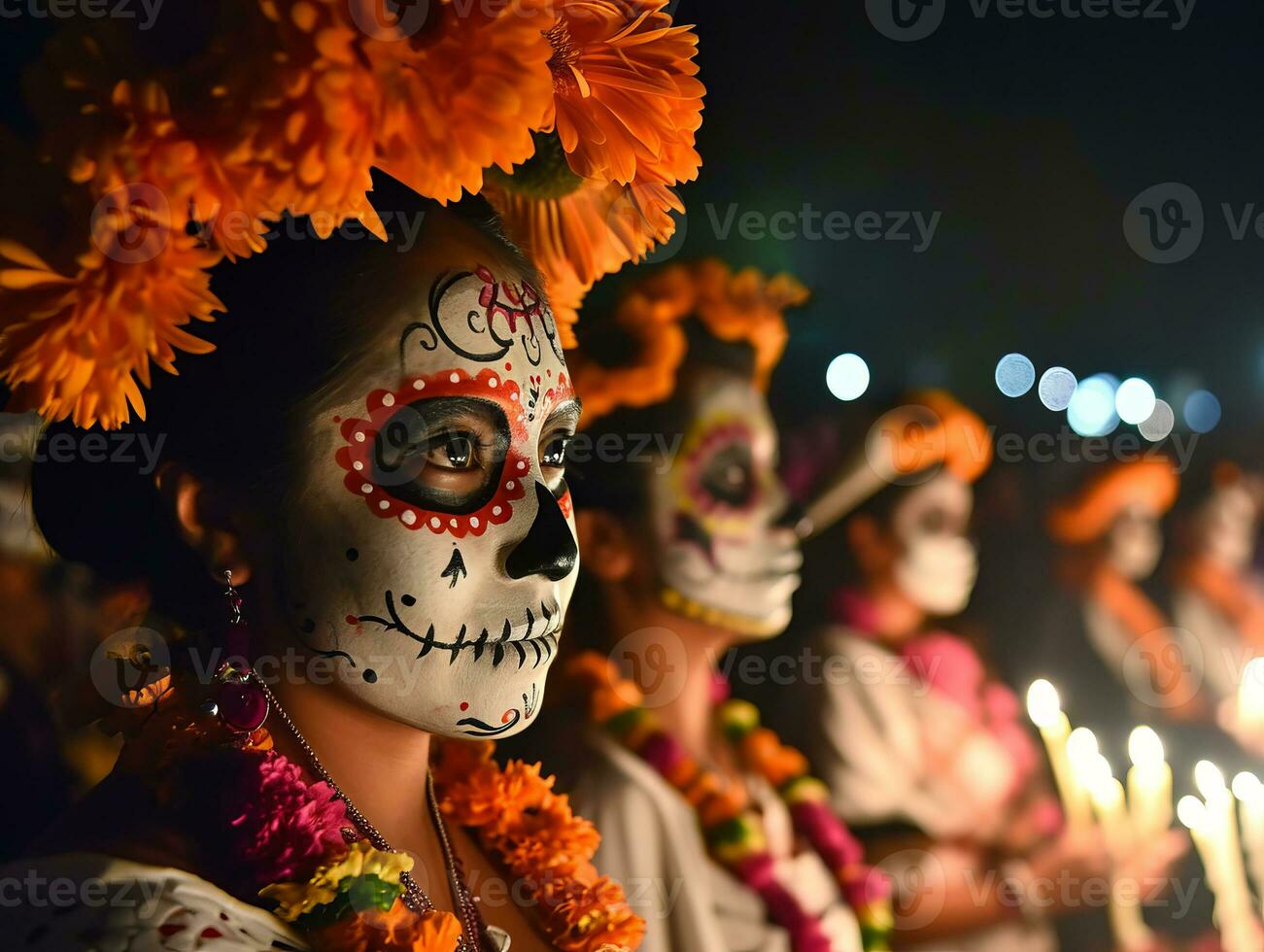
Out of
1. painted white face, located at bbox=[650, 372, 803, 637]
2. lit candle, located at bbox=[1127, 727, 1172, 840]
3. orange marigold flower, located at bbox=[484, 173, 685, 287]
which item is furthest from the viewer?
lit candle, located at bbox=[1127, 727, 1172, 840]

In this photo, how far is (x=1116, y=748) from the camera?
2152mm

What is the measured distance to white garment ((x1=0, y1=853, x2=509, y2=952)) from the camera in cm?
98

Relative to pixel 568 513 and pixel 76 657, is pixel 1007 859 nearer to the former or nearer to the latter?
pixel 568 513

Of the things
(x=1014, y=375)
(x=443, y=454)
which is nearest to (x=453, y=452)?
(x=443, y=454)

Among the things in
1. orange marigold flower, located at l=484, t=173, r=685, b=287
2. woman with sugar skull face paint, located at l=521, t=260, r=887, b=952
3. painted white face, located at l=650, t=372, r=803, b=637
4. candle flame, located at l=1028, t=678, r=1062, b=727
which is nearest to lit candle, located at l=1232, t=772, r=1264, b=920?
candle flame, located at l=1028, t=678, r=1062, b=727

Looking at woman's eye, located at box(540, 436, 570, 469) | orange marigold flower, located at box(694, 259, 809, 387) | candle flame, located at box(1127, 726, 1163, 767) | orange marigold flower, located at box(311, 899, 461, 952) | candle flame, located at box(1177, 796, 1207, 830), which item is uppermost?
orange marigold flower, located at box(694, 259, 809, 387)

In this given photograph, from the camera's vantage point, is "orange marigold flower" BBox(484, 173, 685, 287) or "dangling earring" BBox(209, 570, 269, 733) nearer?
"dangling earring" BBox(209, 570, 269, 733)

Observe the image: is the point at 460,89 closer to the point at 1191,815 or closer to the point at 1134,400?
the point at 1134,400

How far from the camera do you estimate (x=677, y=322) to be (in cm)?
191

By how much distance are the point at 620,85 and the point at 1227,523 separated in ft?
5.14

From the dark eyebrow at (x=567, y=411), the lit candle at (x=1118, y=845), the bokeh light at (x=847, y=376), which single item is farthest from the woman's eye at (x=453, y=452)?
the lit candle at (x=1118, y=845)

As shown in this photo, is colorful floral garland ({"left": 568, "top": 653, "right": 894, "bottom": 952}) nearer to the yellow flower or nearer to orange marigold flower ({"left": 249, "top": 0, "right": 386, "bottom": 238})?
the yellow flower

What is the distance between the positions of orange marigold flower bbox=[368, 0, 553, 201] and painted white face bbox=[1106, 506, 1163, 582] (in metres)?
1.51

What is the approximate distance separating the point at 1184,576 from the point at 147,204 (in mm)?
1927
